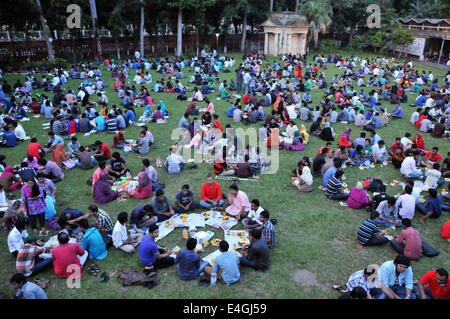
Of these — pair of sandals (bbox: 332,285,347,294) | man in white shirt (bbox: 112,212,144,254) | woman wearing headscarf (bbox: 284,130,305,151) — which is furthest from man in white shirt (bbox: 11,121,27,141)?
pair of sandals (bbox: 332,285,347,294)

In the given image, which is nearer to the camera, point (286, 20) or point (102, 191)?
point (102, 191)

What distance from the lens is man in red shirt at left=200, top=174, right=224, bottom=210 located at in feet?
28.1

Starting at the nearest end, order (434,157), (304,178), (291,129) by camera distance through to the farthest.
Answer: (304,178)
(434,157)
(291,129)

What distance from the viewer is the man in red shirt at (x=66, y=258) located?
242 inches

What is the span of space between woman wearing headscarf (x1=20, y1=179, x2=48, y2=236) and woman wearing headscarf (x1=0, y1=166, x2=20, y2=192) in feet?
7.98

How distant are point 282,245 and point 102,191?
4958 mm

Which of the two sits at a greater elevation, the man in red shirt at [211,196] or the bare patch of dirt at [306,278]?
the man in red shirt at [211,196]

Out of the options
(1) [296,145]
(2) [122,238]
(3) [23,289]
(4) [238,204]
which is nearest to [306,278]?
(4) [238,204]

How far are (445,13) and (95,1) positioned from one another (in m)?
38.8

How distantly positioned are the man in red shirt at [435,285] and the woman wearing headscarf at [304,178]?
13.4ft

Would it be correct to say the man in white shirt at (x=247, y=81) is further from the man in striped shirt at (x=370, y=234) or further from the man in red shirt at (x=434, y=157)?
the man in striped shirt at (x=370, y=234)

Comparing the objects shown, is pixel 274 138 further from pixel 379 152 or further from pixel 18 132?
pixel 18 132

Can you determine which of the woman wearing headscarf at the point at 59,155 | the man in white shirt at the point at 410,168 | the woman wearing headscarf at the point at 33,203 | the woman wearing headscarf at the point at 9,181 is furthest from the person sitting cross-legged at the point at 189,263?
the man in white shirt at the point at 410,168

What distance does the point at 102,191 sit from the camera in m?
8.86
